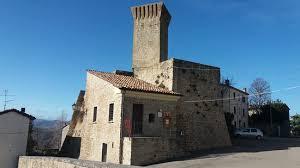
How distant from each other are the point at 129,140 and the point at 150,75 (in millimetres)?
8426

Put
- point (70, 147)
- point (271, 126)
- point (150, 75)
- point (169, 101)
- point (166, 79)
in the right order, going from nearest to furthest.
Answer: point (169, 101), point (166, 79), point (150, 75), point (70, 147), point (271, 126)

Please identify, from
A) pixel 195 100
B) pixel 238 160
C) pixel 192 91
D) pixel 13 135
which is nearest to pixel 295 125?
pixel 195 100

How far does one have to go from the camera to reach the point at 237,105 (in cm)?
5306

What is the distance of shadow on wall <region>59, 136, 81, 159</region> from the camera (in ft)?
92.2

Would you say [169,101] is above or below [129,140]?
above

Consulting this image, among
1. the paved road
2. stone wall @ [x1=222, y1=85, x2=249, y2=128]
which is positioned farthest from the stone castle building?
stone wall @ [x1=222, y1=85, x2=249, y2=128]

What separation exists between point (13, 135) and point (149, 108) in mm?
12745

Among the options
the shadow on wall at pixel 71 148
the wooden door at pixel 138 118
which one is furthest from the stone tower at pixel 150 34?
the shadow on wall at pixel 71 148

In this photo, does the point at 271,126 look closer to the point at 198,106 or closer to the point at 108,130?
the point at 198,106

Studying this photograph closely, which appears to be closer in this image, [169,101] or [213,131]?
[169,101]

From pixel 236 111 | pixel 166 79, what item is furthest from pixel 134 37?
pixel 236 111

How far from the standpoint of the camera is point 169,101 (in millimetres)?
23672

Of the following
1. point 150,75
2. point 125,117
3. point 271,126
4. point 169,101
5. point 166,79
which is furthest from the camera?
point 271,126

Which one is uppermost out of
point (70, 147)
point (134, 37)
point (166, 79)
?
point (134, 37)
